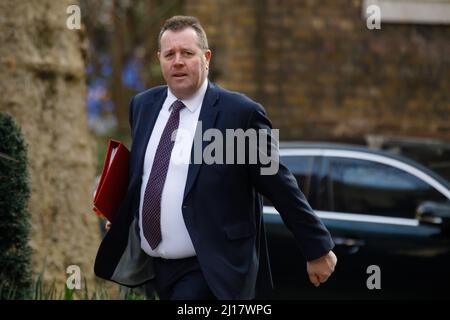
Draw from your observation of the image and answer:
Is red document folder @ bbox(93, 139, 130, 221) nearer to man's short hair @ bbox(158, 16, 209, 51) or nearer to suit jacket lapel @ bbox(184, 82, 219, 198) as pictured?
suit jacket lapel @ bbox(184, 82, 219, 198)

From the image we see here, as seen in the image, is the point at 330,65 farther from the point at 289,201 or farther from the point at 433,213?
the point at 289,201

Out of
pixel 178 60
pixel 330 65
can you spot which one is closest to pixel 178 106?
pixel 178 60

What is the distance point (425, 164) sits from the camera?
7.22 m

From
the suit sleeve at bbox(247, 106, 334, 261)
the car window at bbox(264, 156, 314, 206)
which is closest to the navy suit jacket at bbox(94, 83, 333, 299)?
the suit sleeve at bbox(247, 106, 334, 261)

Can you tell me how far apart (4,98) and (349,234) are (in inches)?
108

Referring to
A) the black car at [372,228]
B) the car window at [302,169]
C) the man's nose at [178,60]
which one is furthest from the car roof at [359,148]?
the man's nose at [178,60]

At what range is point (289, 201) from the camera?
12.9ft

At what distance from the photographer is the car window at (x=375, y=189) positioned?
6.75 meters

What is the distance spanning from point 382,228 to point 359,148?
70 cm

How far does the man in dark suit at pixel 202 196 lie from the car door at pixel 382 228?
8.52 feet

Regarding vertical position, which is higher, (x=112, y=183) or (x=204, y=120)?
(x=204, y=120)

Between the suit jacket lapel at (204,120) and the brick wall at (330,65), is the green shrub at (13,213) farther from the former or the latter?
the brick wall at (330,65)
